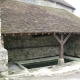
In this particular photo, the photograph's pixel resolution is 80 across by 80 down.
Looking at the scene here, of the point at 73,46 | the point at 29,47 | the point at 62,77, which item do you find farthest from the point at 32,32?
the point at 73,46

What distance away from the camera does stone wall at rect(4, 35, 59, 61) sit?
1340 cm

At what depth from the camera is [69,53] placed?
1562cm

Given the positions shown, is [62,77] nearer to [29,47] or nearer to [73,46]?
[29,47]

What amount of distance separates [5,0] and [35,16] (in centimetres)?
355

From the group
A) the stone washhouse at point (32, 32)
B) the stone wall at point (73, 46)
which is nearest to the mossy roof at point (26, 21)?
the stone washhouse at point (32, 32)

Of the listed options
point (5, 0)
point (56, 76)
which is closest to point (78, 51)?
point (56, 76)

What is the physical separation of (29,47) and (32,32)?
15.1ft

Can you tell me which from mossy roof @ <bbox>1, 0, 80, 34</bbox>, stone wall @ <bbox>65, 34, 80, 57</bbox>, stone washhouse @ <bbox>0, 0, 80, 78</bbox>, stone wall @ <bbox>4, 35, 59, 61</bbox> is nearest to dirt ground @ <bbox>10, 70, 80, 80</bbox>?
stone washhouse @ <bbox>0, 0, 80, 78</bbox>

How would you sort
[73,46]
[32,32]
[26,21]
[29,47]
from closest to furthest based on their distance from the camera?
1. [32,32]
2. [26,21]
3. [29,47]
4. [73,46]

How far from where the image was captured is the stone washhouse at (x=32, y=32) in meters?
9.90

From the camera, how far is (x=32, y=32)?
9781 millimetres

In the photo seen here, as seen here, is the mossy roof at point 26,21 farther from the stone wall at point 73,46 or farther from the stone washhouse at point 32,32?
the stone wall at point 73,46

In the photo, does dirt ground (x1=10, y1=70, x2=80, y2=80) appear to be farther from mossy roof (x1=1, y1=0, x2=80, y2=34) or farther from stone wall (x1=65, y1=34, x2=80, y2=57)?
stone wall (x1=65, y1=34, x2=80, y2=57)

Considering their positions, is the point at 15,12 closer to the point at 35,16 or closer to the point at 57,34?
the point at 35,16
